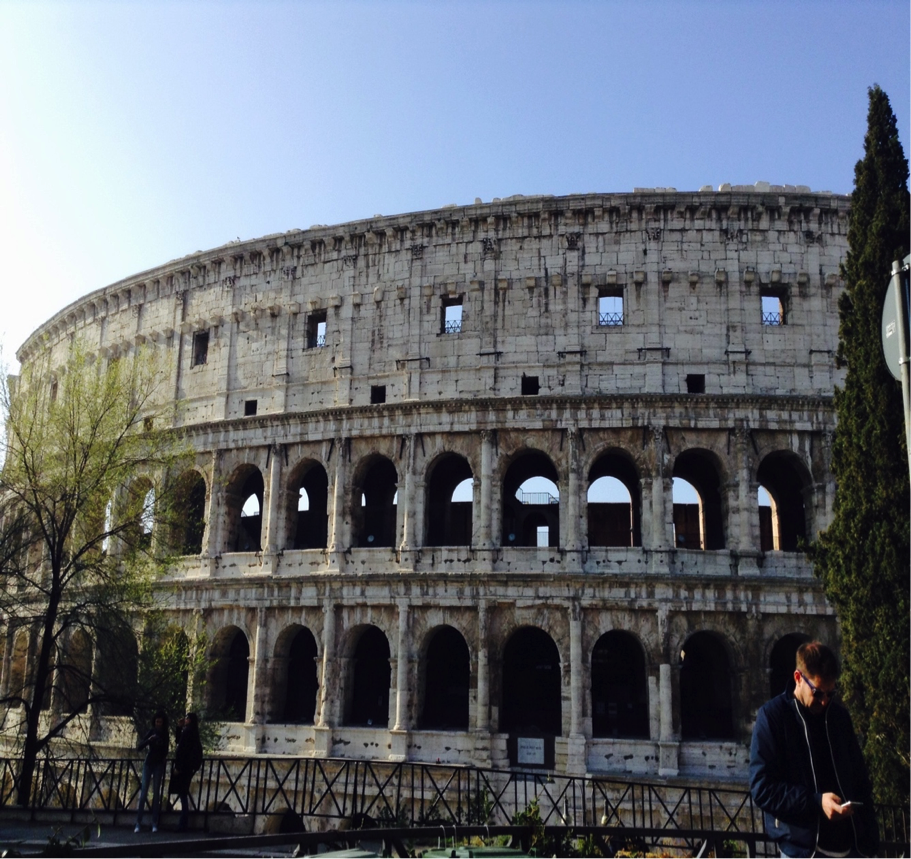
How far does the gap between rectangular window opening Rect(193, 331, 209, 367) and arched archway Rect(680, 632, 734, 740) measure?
16.3 meters

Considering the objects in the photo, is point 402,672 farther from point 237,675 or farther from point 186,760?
point 186,760

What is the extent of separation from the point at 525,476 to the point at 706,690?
7347 mm

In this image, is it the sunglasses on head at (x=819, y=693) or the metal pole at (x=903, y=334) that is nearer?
the sunglasses on head at (x=819, y=693)

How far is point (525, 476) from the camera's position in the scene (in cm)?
2458

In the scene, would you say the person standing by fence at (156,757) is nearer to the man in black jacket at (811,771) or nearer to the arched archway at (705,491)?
the man in black jacket at (811,771)

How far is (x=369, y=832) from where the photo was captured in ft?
25.0

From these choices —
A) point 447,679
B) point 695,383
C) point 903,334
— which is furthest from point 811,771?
point 447,679

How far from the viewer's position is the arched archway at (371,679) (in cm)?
2345

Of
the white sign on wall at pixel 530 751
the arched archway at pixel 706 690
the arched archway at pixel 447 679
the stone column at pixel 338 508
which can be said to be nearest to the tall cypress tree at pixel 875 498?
the arched archway at pixel 706 690

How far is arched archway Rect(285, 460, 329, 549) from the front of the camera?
24.1 metres

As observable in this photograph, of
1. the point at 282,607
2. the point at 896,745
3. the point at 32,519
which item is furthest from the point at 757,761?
the point at 282,607

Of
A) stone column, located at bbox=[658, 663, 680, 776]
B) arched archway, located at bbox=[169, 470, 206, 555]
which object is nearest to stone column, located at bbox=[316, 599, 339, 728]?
arched archway, located at bbox=[169, 470, 206, 555]

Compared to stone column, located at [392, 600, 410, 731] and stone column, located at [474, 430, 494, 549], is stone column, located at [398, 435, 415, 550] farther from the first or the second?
stone column, located at [474, 430, 494, 549]

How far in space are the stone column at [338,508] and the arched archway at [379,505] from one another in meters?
1.19
